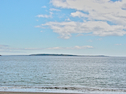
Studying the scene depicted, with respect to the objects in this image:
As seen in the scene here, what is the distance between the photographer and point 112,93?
16875mm

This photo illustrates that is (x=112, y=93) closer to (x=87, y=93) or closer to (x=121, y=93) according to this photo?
(x=121, y=93)

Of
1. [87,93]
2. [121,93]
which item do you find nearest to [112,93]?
[121,93]

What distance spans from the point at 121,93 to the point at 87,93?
151 inches

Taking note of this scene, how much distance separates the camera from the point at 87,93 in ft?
53.1

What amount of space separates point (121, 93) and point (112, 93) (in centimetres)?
101

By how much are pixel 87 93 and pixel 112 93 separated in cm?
283

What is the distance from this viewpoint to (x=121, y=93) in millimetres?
17016
